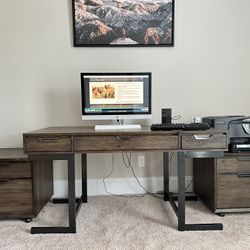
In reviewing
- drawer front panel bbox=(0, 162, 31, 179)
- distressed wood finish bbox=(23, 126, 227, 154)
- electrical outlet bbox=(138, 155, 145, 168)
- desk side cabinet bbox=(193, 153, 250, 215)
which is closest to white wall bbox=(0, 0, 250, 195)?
electrical outlet bbox=(138, 155, 145, 168)

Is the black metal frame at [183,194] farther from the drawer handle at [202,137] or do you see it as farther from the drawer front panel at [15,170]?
the drawer front panel at [15,170]

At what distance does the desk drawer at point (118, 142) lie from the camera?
190 centimetres

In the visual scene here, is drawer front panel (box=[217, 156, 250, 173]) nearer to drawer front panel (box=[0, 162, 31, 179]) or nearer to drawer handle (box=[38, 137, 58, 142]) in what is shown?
drawer handle (box=[38, 137, 58, 142])

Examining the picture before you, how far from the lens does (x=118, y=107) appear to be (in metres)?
2.26

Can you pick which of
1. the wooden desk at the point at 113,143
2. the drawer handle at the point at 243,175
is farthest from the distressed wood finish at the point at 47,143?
the drawer handle at the point at 243,175

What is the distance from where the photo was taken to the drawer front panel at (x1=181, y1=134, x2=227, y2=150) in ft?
6.27

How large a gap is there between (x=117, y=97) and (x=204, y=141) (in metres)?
0.80

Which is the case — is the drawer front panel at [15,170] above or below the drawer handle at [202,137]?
below

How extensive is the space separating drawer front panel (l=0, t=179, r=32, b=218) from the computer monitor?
712mm

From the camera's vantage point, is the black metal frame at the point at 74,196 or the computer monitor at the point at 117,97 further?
the computer monitor at the point at 117,97

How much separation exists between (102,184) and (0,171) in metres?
1.03

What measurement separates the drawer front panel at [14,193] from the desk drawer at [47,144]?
371 mm

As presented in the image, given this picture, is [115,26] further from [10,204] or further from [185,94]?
[10,204]

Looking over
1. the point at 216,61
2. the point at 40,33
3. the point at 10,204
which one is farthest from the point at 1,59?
the point at 216,61
